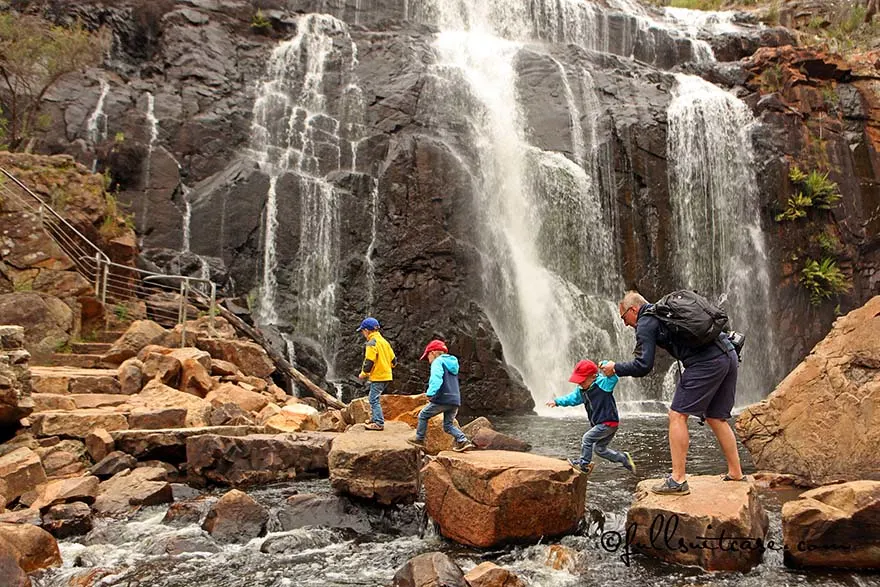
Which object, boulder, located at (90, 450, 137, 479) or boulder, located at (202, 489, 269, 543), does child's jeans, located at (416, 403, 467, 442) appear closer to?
boulder, located at (202, 489, 269, 543)

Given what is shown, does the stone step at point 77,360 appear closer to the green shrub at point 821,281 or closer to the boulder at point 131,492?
the boulder at point 131,492

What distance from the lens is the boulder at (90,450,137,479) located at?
727 cm

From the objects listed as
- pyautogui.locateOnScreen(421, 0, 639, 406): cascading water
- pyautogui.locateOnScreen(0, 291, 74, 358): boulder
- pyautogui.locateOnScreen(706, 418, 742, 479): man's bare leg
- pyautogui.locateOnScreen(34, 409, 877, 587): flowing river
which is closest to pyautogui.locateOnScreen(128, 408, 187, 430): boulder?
pyautogui.locateOnScreen(34, 409, 877, 587): flowing river

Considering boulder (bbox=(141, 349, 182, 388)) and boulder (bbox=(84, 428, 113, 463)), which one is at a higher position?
boulder (bbox=(141, 349, 182, 388))

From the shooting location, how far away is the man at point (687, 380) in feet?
17.4

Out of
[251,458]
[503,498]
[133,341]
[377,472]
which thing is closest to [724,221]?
[133,341]

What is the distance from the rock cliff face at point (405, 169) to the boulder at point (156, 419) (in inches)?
389

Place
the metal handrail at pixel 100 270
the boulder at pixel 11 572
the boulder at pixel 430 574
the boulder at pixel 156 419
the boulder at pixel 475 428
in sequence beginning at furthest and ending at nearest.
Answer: the metal handrail at pixel 100 270 → the boulder at pixel 475 428 → the boulder at pixel 156 419 → the boulder at pixel 11 572 → the boulder at pixel 430 574

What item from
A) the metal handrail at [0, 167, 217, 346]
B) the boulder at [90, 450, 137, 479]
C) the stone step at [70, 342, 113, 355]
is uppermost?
the metal handrail at [0, 167, 217, 346]

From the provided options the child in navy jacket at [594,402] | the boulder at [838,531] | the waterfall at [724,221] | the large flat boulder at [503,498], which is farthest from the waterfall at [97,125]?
the boulder at [838,531]

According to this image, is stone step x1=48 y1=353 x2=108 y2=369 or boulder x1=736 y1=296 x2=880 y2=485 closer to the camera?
boulder x1=736 y1=296 x2=880 y2=485

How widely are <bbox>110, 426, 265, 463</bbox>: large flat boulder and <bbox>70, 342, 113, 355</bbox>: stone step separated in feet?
12.6

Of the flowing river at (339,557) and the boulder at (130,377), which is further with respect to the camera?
the boulder at (130,377)

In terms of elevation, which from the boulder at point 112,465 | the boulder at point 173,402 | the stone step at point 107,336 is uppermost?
the stone step at point 107,336
